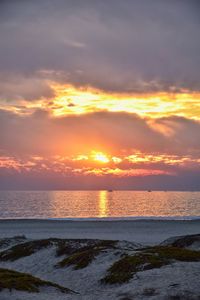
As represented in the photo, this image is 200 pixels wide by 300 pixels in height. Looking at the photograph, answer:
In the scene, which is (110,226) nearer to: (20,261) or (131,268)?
(20,261)

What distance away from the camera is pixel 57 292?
22.5 metres

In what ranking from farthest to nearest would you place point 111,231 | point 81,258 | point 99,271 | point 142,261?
point 111,231 → point 81,258 → point 99,271 → point 142,261

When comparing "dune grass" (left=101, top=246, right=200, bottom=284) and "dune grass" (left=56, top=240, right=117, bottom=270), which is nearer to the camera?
"dune grass" (left=101, top=246, right=200, bottom=284)

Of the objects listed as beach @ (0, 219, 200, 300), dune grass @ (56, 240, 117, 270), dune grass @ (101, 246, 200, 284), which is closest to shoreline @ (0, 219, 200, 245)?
beach @ (0, 219, 200, 300)

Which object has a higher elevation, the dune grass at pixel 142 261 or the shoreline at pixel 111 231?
the dune grass at pixel 142 261

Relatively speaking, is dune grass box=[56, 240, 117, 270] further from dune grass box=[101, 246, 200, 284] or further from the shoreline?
the shoreline

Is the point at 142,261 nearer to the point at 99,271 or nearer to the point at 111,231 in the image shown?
the point at 99,271

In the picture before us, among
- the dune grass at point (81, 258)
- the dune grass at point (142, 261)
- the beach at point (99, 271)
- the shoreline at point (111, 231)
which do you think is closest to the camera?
the beach at point (99, 271)

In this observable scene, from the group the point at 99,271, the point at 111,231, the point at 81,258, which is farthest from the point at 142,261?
the point at 111,231

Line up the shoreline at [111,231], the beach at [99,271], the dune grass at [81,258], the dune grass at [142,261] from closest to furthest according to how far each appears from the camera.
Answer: the beach at [99,271] → the dune grass at [142,261] → the dune grass at [81,258] → the shoreline at [111,231]

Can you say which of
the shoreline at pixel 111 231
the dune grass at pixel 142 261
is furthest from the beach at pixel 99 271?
the shoreline at pixel 111 231

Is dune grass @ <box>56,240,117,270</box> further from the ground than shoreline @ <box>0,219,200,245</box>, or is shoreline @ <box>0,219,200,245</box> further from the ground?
→ dune grass @ <box>56,240,117,270</box>

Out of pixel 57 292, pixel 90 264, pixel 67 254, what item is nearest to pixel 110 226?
pixel 67 254

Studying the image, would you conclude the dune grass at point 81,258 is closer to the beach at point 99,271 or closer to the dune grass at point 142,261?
the beach at point 99,271
